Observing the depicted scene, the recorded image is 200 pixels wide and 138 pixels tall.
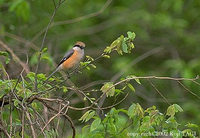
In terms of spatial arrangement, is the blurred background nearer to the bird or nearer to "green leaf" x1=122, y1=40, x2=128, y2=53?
the bird

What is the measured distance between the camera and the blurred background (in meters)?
9.28

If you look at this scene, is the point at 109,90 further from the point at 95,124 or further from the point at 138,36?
the point at 138,36

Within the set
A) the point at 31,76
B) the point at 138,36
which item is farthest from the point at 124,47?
the point at 138,36

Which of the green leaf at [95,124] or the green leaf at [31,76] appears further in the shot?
the green leaf at [31,76]

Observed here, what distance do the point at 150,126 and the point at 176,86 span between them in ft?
20.2

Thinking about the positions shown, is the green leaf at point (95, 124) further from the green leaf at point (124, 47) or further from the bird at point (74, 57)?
the bird at point (74, 57)

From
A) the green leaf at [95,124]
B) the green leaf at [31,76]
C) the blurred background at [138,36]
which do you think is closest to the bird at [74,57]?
the blurred background at [138,36]

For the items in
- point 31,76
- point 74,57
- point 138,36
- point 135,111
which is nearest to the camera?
point 135,111

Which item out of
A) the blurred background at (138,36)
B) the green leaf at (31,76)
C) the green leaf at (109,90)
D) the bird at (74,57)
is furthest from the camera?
the blurred background at (138,36)

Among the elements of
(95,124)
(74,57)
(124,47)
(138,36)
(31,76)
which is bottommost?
(95,124)

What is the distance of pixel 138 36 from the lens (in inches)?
414

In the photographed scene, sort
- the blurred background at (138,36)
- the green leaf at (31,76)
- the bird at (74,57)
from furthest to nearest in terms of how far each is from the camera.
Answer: the blurred background at (138,36)
the bird at (74,57)
the green leaf at (31,76)

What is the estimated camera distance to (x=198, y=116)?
9.30m

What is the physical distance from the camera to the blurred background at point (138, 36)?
928 cm
